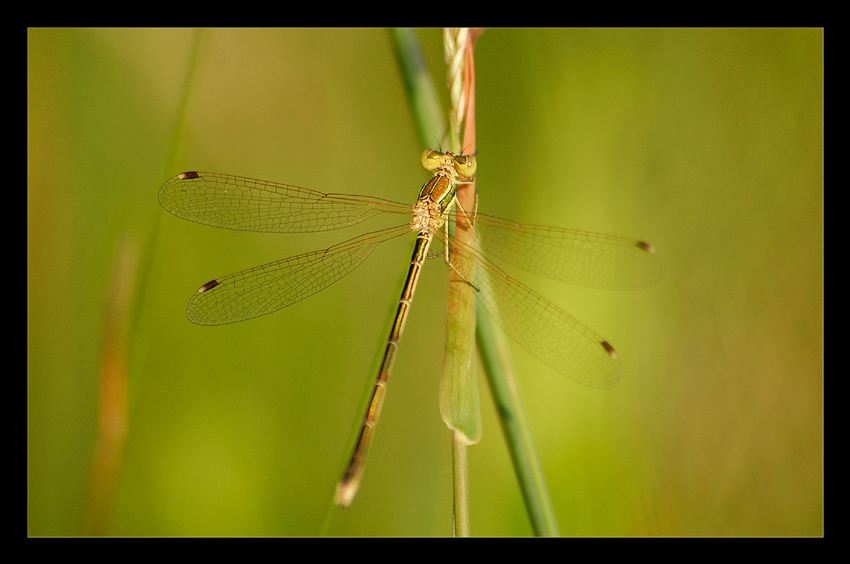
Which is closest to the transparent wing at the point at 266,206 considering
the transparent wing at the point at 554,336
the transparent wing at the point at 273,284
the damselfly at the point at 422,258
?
the damselfly at the point at 422,258

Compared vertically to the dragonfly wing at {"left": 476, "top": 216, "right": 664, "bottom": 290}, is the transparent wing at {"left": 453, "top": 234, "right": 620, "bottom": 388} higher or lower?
lower

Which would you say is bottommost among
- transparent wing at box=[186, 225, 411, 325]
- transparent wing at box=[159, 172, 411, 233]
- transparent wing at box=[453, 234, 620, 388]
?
transparent wing at box=[453, 234, 620, 388]

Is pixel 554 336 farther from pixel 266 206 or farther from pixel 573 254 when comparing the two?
pixel 266 206

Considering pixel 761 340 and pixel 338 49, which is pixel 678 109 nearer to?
pixel 761 340

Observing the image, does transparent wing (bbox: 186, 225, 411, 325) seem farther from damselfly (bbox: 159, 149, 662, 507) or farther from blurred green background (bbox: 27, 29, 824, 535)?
blurred green background (bbox: 27, 29, 824, 535)

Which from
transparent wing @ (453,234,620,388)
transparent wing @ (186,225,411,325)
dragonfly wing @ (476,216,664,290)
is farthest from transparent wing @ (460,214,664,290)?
transparent wing @ (186,225,411,325)

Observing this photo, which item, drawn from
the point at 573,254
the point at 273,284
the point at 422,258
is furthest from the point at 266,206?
the point at 573,254
